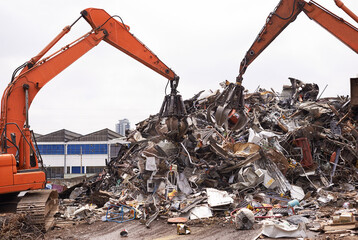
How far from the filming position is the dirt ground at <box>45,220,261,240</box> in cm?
626

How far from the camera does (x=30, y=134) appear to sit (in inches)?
272

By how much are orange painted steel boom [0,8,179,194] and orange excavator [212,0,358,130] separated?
289cm

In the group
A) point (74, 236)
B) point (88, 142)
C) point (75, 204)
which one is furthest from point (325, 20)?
point (88, 142)

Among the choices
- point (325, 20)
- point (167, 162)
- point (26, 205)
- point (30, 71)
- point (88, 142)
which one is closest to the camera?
point (26, 205)

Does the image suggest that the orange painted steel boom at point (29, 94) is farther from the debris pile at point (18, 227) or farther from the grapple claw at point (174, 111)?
the grapple claw at point (174, 111)

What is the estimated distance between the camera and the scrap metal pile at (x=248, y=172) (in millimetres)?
7922

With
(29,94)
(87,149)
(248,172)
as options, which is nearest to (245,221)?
(248,172)

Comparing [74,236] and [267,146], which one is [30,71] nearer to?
[74,236]

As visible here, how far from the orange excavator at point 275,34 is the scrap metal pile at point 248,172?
1.51 metres

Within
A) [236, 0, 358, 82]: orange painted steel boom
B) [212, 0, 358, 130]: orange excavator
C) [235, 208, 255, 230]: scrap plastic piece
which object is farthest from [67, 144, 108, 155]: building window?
[235, 208, 255, 230]: scrap plastic piece

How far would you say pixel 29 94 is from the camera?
7180 millimetres

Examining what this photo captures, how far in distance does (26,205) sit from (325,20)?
23.8 ft

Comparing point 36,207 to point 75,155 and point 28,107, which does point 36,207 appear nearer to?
point 28,107

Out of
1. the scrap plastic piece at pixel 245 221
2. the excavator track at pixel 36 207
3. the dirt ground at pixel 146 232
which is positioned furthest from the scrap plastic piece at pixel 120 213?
the scrap plastic piece at pixel 245 221
